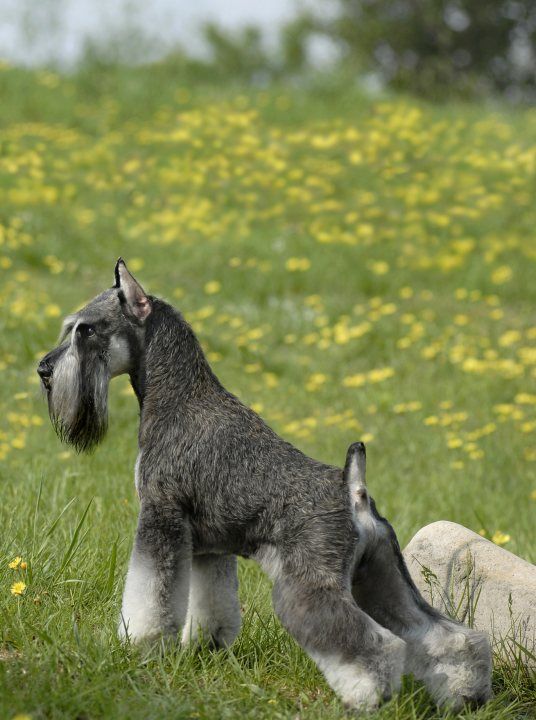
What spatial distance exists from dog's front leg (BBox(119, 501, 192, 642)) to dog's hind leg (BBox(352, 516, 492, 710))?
0.74m

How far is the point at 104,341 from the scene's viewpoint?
14.6ft

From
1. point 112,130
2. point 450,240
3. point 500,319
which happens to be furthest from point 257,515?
point 112,130

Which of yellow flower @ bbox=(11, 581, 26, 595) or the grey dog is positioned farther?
yellow flower @ bbox=(11, 581, 26, 595)

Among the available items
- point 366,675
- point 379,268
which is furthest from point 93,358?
point 379,268

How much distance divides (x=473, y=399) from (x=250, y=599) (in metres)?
4.79

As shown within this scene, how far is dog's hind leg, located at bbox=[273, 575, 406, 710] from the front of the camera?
3.74m

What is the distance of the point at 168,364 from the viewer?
→ 14.7 feet

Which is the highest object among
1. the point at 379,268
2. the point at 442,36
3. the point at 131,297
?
the point at 442,36

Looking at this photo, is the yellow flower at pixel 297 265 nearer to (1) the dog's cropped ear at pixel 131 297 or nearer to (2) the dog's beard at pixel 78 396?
(1) the dog's cropped ear at pixel 131 297

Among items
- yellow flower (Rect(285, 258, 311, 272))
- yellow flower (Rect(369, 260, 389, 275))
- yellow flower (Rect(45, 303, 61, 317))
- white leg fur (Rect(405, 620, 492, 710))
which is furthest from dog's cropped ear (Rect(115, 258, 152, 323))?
yellow flower (Rect(369, 260, 389, 275))

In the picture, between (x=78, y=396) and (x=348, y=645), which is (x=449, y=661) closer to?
(x=348, y=645)

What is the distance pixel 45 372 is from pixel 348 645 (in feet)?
5.91

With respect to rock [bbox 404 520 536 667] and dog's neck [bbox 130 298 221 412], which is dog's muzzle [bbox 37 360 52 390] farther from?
rock [bbox 404 520 536 667]

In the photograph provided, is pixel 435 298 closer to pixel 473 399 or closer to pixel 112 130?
pixel 473 399
